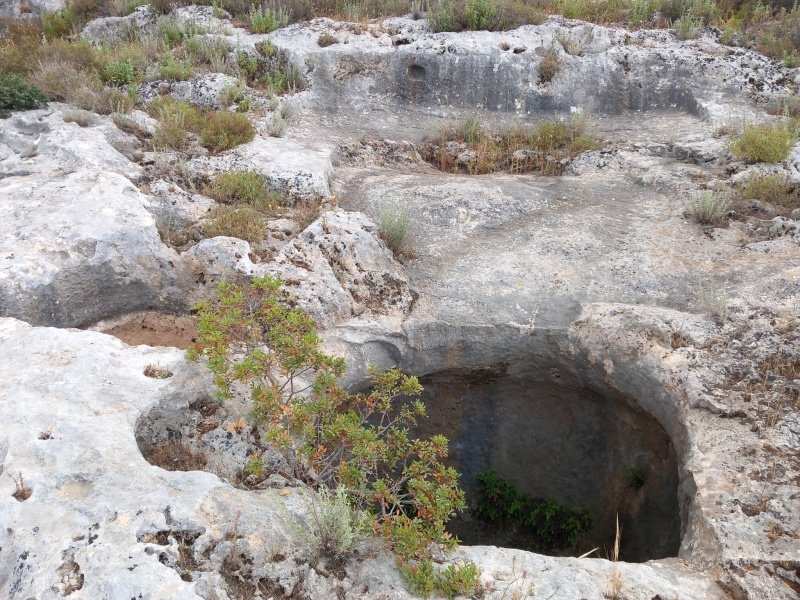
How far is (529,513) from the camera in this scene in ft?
25.7

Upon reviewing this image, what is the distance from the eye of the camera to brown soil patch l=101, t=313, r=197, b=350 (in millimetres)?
5727

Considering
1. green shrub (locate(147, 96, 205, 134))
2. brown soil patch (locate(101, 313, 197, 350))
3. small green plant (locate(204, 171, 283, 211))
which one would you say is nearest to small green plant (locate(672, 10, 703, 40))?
small green plant (locate(204, 171, 283, 211))

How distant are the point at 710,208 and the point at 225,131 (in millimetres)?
6143

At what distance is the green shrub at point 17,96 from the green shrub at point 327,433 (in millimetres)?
5419

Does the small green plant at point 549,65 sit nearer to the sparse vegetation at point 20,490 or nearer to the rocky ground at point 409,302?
the rocky ground at point 409,302

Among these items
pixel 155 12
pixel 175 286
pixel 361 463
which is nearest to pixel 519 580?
pixel 361 463

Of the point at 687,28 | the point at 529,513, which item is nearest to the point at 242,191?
the point at 529,513

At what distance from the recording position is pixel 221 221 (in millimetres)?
6531

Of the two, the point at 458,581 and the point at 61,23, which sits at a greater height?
the point at 61,23

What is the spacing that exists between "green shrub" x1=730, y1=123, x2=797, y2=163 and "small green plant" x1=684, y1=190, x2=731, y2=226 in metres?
0.94

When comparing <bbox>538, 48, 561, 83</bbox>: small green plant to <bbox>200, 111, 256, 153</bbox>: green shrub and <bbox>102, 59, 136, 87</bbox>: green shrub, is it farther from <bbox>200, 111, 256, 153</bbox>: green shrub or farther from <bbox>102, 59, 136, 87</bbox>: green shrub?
<bbox>102, 59, 136, 87</bbox>: green shrub

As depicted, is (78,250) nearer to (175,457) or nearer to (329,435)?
(175,457)

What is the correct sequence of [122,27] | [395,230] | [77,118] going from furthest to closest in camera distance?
1. [122,27]
2. [77,118]
3. [395,230]

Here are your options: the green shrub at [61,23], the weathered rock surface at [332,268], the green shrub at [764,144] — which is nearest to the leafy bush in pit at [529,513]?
the weathered rock surface at [332,268]
